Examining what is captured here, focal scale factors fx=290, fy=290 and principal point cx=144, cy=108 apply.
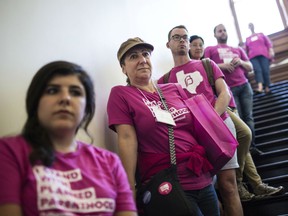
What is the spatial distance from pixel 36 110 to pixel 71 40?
0.77 metres

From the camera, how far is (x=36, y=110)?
0.95 metres

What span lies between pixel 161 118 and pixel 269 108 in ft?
10.7

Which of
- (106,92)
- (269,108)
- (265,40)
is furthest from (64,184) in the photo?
Answer: (265,40)

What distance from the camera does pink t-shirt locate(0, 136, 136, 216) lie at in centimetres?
79

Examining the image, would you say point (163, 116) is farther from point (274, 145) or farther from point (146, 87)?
point (274, 145)

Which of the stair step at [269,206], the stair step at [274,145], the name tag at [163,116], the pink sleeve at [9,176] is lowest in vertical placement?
the stair step at [269,206]

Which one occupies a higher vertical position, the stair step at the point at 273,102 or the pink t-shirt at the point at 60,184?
the pink t-shirt at the point at 60,184

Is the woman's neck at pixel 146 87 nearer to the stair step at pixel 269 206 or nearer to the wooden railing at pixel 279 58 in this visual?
the stair step at pixel 269 206

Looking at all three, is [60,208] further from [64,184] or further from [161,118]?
[161,118]

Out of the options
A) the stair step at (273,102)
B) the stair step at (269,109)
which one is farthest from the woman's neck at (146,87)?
the stair step at (273,102)

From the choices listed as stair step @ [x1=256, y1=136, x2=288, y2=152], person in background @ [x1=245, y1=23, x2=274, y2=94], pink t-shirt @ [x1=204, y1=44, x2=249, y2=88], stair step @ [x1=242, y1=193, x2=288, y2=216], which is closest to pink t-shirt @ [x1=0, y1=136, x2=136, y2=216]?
stair step @ [x1=242, y1=193, x2=288, y2=216]

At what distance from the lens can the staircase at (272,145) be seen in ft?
7.47

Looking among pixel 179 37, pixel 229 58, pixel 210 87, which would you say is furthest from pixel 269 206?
pixel 229 58

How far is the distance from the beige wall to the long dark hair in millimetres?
210
